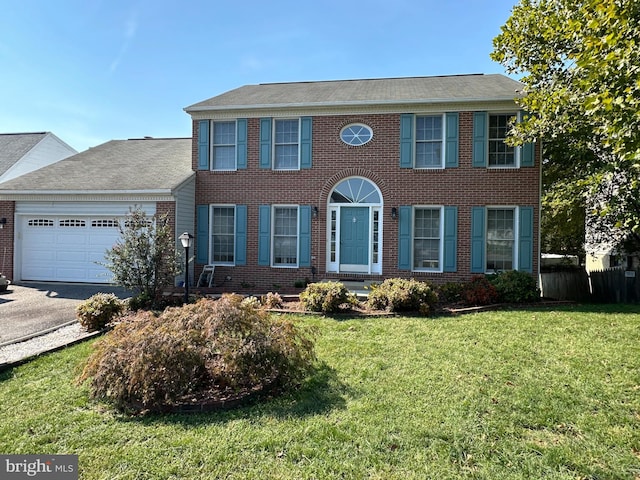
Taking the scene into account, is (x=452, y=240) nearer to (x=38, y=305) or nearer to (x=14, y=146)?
(x=38, y=305)

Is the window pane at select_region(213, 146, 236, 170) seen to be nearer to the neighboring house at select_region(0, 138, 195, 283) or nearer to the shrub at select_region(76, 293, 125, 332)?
the neighboring house at select_region(0, 138, 195, 283)

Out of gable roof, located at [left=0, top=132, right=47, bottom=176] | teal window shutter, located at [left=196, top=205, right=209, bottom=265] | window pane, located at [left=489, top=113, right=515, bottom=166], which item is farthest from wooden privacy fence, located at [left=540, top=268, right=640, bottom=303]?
gable roof, located at [left=0, top=132, right=47, bottom=176]

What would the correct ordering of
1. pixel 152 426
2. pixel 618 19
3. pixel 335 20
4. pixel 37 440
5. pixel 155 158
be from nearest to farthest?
pixel 37 440
pixel 152 426
pixel 618 19
pixel 335 20
pixel 155 158

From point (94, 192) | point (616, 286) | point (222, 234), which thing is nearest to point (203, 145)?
point (222, 234)

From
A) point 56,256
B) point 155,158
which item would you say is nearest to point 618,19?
point 155,158

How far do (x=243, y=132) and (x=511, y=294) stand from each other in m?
8.94

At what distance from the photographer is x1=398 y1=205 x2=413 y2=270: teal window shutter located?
10.8 m

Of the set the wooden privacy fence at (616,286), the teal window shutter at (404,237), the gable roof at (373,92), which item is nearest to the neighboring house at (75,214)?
the gable roof at (373,92)

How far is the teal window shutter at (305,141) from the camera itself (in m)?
11.3

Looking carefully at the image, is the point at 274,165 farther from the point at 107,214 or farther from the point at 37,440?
the point at 37,440

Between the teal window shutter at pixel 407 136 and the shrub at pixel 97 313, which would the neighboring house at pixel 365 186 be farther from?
the shrub at pixel 97 313

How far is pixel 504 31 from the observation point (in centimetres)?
952

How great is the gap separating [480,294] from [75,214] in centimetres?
1184

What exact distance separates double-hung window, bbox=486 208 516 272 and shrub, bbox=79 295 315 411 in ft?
26.8
